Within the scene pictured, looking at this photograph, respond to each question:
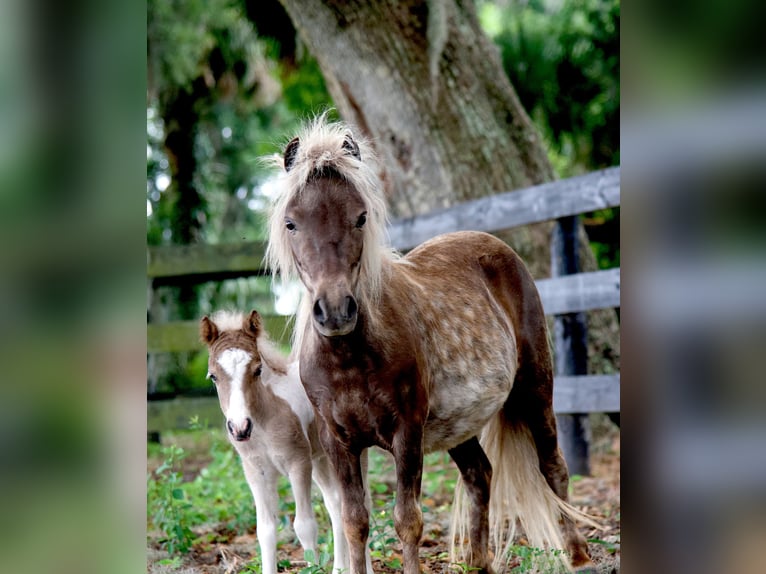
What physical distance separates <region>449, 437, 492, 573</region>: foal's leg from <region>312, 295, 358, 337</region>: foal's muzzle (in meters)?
1.53

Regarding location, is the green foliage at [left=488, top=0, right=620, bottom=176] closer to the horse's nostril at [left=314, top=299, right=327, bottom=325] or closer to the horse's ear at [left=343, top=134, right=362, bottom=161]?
the horse's ear at [left=343, top=134, right=362, bottom=161]

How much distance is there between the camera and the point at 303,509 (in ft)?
12.1

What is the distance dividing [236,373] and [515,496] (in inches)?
62.6

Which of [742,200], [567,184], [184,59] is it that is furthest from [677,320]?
[184,59]

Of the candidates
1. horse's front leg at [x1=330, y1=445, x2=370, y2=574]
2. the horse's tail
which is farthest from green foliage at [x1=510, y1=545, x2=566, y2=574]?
horse's front leg at [x1=330, y1=445, x2=370, y2=574]

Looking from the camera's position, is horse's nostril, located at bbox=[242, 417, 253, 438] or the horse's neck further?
the horse's neck

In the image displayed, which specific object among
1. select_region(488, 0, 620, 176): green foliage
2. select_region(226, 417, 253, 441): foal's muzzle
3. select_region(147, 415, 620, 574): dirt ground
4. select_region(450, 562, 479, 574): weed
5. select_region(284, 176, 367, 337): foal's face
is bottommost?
select_region(147, 415, 620, 574): dirt ground

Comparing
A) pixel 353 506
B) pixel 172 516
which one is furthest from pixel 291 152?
pixel 172 516

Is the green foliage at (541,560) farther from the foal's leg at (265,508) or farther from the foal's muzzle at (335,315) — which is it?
the foal's muzzle at (335,315)

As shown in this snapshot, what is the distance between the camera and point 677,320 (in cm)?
102

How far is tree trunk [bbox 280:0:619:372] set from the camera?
713cm

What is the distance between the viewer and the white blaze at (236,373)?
11.1 feet

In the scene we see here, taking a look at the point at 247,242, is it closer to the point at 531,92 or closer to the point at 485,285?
the point at 485,285

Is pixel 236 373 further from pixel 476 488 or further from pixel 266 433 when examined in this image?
pixel 476 488
